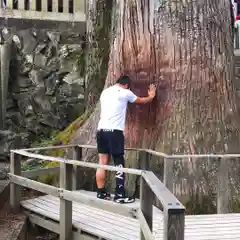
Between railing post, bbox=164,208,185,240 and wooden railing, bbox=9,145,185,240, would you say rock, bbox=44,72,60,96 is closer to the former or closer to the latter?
wooden railing, bbox=9,145,185,240

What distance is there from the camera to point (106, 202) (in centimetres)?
525

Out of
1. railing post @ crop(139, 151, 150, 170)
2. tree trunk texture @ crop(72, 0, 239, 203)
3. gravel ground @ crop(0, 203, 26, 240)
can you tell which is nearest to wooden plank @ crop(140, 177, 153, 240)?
gravel ground @ crop(0, 203, 26, 240)

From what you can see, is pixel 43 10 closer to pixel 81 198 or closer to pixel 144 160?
pixel 144 160

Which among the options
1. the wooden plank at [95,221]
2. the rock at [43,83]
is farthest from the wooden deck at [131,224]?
the rock at [43,83]

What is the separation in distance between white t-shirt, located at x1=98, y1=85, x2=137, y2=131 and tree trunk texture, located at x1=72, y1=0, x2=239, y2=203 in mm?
790

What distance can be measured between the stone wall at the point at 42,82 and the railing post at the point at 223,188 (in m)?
7.06

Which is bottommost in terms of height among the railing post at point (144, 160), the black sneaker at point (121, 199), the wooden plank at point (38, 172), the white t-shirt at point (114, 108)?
the black sneaker at point (121, 199)

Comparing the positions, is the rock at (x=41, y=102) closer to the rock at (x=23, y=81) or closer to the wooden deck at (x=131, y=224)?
the rock at (x=23, y=81)

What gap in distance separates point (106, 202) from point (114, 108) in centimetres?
138

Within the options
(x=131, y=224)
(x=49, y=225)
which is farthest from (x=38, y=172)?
(x=131, y=224)

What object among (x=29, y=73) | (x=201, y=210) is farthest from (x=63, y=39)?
(x=201, y=210)

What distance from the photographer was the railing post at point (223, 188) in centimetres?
604

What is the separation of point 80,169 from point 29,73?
5993 mm

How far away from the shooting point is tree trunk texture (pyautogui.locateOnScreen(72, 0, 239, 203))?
6.71m
